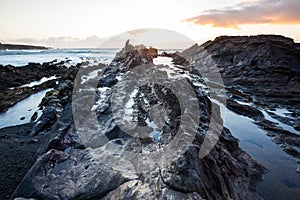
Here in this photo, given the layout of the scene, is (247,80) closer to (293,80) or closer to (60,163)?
(293,80)

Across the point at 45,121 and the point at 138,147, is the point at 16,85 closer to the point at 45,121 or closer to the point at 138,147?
the point at 45,121

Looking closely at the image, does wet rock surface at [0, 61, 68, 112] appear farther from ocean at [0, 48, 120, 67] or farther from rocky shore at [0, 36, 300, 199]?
ocean at [0, 48, 120, 67]

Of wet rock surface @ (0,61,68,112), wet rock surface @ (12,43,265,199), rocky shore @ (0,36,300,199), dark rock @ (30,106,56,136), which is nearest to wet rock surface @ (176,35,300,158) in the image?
rocky shore @ (0,36,300,199)

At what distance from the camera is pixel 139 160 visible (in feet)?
19.1

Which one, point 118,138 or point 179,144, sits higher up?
point 179,144

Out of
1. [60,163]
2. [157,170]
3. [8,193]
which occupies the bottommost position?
[8,193]

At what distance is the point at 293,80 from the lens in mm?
18844

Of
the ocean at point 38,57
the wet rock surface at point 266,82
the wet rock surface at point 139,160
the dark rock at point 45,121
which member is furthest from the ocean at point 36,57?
the wet rock surface at point 139,160

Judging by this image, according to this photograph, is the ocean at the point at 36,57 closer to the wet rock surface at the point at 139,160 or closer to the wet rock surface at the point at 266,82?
the wet rock surface at the point at 266,82

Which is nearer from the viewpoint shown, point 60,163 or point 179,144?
point 179,144

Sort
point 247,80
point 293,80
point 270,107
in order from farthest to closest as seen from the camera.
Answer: point 247,80
point 293,80
point 270,107

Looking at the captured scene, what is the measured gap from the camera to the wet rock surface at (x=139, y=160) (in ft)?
15.5

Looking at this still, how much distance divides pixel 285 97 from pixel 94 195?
1675 centimetres

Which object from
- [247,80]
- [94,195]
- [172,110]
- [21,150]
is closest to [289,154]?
[172,110]
